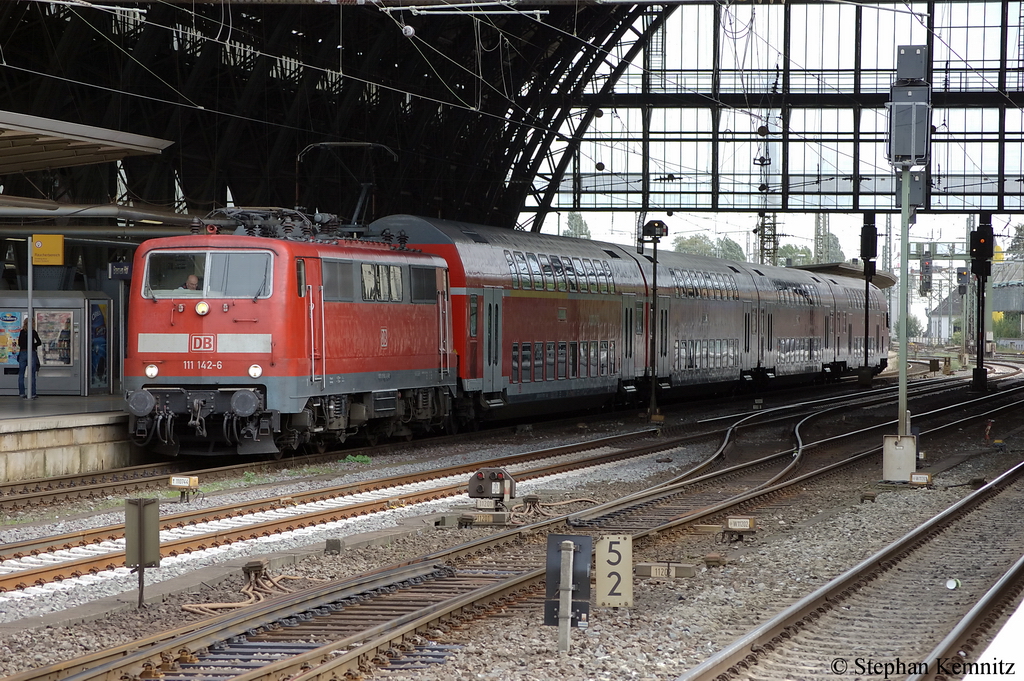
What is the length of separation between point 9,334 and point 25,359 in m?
1.04

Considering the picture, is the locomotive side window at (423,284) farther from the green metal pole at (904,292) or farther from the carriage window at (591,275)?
the green metal pole at (904,292)

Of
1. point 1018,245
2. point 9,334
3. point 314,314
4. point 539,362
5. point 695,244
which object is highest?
point 695,244

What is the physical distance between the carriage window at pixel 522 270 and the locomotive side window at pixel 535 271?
21 centimetres

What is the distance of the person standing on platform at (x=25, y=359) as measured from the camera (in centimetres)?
2211

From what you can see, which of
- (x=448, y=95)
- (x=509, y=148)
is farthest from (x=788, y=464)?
(x=509, y=148)

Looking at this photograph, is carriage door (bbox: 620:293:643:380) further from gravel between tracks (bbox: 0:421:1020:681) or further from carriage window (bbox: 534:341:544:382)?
gravel between tracks (bbox: 0:421:1020:681)

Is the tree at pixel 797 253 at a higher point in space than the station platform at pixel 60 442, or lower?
higher

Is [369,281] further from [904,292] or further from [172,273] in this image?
[904,292]

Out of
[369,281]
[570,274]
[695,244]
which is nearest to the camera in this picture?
[369,281]

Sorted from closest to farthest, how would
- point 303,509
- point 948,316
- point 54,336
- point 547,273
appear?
point 303,509, point 54,336, point 547,273, point 948,316

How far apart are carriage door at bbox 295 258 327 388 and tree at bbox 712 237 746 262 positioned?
131 m

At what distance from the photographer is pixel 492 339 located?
23.0m

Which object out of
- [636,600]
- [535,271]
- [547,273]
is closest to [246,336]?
[636,600]

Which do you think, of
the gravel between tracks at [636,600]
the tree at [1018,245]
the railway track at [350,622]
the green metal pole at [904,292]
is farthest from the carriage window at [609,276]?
the tree at [1018,245]
